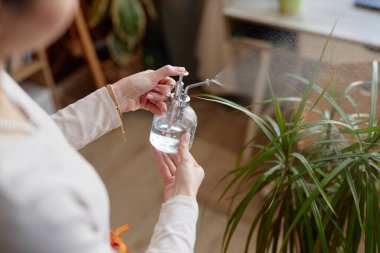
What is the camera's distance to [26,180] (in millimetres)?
567

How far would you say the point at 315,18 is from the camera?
1734mm

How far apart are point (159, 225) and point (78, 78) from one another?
1976 millimetres

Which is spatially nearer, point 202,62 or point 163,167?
point 163,167

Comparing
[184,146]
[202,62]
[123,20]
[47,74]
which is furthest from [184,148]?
[202,62]

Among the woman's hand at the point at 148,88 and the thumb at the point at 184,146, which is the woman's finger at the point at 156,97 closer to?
the woman's hand at the point at 148,88

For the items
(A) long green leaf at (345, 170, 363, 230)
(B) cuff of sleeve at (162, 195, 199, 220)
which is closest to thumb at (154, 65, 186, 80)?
(B) cuff of sleeve at (162, 195, 199, 220)

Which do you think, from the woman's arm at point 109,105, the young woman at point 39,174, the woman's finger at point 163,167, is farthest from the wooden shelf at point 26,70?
the young woman at point 39,174

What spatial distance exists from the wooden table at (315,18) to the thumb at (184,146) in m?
0.65

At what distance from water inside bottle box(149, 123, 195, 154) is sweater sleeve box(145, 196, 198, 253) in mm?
171

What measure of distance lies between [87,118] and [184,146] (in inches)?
8.4

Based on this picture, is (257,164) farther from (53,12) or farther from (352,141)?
(53,12)

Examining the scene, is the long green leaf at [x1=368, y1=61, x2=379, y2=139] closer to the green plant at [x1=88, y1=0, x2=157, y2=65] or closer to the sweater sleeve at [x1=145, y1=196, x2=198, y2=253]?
the sweater sleeve at [x1=145, y1=196, x2=198, y2=253]

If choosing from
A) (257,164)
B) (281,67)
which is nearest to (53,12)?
(257,164)

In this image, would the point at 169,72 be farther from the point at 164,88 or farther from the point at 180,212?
the point at 180,212
